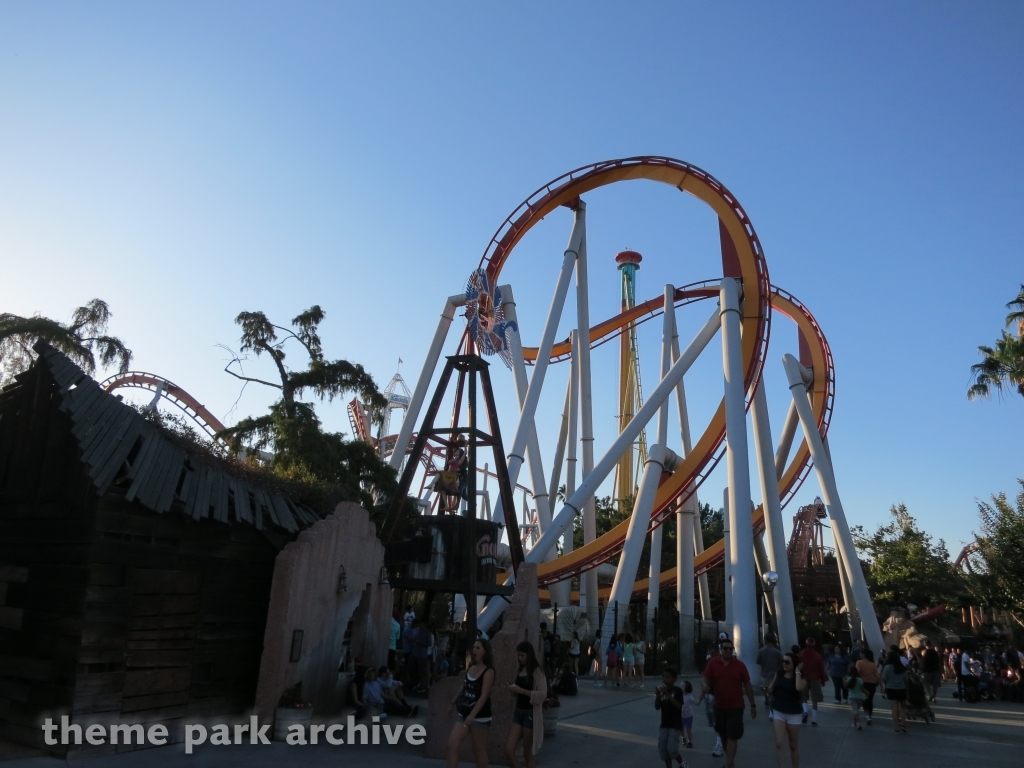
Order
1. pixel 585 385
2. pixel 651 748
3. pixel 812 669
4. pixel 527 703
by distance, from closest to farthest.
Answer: pixel 527 703 → pixel 651 748 → pixel 812 669 → pixel 585 385

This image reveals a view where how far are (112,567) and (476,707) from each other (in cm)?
358

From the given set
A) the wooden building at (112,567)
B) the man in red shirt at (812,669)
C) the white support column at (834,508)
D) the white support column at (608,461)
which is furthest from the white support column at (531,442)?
the wooden building at (112,567)

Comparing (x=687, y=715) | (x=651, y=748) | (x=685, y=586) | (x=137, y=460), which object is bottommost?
(x=651, y=748)

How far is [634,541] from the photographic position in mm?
17875

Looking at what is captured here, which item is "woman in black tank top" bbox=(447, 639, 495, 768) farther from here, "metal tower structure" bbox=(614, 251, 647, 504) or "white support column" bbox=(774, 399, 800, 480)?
"metal tower structure" bbox=(614, 251, 647, 504)

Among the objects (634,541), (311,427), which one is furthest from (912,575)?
(311,427)

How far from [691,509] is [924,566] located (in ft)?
34.5

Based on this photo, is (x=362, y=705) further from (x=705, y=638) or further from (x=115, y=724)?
(x=705, y=638)

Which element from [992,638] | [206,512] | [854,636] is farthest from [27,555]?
[992,638]

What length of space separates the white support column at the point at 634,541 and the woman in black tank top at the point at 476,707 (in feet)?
36.6

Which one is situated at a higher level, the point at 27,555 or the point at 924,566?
the point at 924,566

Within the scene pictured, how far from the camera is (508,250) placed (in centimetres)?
2089

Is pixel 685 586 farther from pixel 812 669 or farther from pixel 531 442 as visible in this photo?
pixel 812 669

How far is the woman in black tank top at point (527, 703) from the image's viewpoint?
18.6 ft
